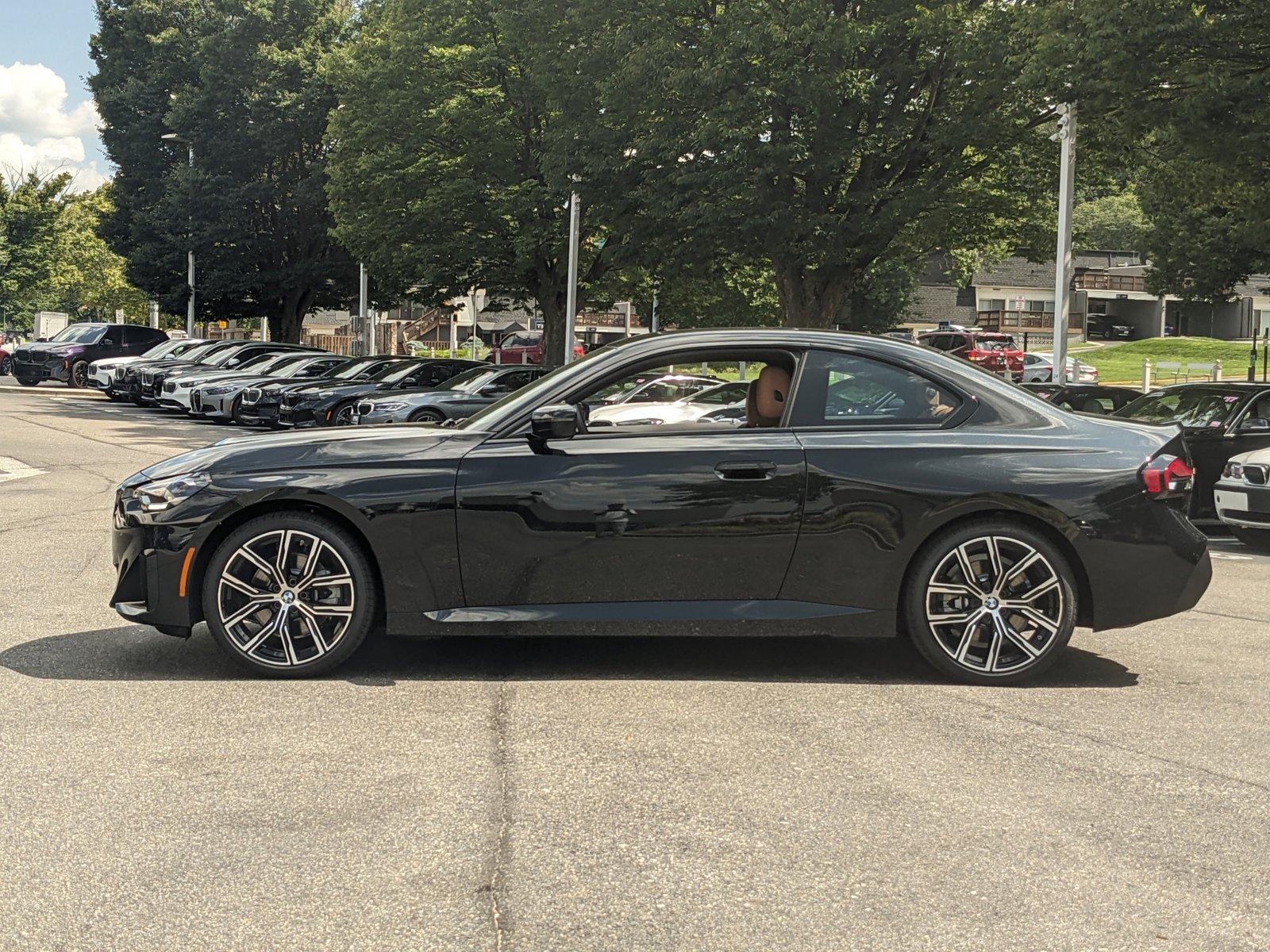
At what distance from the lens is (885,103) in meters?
25.3

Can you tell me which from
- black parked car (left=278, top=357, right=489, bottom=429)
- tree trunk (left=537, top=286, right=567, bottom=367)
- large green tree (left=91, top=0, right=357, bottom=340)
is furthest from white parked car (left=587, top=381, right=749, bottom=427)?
large green tree (left=91, top=0, right=357, bottom=340)

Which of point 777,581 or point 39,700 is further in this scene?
point 777,581

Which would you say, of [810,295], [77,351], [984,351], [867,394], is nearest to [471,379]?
[810,295]

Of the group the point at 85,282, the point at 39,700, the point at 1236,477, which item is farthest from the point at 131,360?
the point at 85,282

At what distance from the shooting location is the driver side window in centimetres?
638

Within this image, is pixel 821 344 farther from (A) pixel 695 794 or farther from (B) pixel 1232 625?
(B) pixel 1232 625

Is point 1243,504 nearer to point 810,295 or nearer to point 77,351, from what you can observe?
point 810,295

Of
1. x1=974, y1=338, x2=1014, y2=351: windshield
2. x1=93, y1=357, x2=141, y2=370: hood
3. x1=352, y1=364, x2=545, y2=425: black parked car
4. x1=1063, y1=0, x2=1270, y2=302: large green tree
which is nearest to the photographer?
x1=1063, y1=0, x2=1270, y2=302: large green tree

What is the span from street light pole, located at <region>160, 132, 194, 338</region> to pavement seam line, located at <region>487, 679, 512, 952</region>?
45.8 meters

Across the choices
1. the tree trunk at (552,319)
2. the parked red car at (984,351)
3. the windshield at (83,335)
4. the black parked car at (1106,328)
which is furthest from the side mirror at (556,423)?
the black parked car at (1106,328)

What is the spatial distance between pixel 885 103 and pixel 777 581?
20685 mm

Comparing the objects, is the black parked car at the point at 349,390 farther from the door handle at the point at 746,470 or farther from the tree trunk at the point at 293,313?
the tree trunk at the point at 293,313

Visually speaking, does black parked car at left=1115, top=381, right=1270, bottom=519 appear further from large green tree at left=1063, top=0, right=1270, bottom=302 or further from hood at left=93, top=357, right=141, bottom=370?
hood at left=93, top=357, right=141, bottom=370

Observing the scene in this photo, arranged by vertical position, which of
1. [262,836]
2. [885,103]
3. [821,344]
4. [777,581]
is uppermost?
[885,103]
